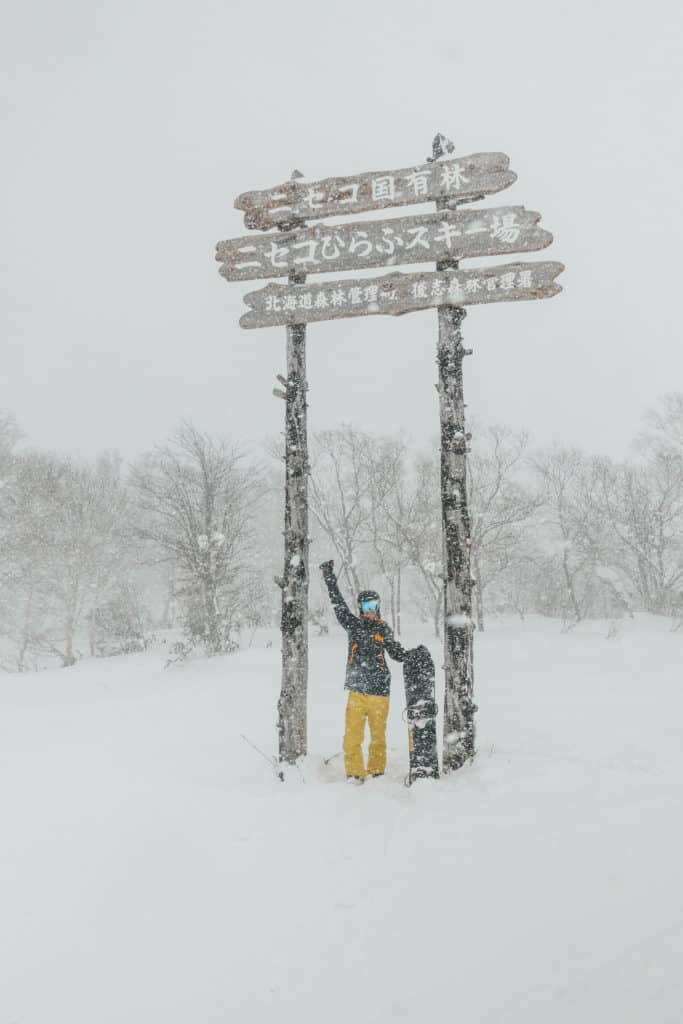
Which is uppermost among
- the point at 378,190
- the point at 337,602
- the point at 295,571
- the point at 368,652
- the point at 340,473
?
the point at 378,190

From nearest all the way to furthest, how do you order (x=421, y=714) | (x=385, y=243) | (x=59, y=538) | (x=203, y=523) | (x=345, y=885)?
(x=345, y=885)
(x=421, y=714)
(x=385, y=243)
(x=203, y=523)
(x=59, y=538)

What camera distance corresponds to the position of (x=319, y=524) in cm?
2547

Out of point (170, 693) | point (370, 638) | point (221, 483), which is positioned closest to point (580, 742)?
point (370, 638)

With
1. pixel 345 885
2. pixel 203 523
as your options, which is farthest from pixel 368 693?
pixel 203 523

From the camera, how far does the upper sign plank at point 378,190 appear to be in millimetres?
5855

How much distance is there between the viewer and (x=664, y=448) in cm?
2552

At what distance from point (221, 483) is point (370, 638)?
14135mm

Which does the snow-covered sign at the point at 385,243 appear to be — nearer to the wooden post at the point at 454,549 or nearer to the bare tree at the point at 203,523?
the wooden post at the point at 454,549

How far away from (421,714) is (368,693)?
1.78ft

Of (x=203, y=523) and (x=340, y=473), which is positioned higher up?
(x=340, y=473)

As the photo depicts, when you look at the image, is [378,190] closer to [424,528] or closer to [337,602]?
[337,602]

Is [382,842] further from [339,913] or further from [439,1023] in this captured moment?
[439,1023]

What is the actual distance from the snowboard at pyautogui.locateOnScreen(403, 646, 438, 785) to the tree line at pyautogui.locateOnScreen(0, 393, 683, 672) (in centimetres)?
1255

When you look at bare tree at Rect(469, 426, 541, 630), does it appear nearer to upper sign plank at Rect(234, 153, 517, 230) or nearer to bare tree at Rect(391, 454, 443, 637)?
bare tree at Rect(391, 454, 443, 637)
